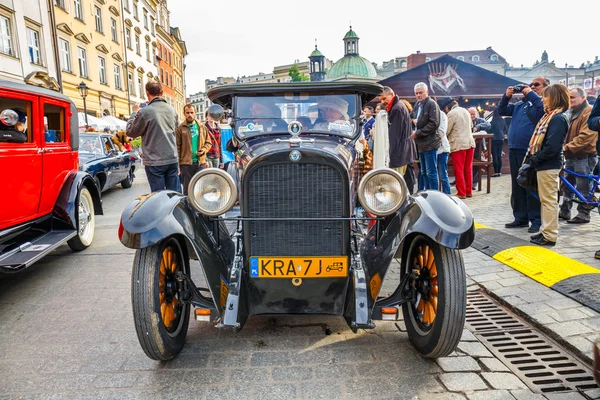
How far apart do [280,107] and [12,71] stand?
57.3 feet

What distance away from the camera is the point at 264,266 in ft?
9.14

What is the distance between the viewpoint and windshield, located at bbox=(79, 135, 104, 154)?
32.0 feet

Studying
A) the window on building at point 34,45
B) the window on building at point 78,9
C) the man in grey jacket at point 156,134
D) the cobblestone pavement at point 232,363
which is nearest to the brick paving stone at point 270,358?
the cobblestone pavement at point 232,363

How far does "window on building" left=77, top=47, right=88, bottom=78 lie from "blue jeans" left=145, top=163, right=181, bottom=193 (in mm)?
20764

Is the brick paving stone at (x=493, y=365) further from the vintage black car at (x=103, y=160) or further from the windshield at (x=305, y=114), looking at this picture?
the vintage black car at (x=103, y=160)

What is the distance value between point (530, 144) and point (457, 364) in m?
3.37

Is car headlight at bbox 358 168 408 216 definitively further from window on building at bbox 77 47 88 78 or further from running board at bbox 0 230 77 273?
window on building at bbox 77 47 88 78

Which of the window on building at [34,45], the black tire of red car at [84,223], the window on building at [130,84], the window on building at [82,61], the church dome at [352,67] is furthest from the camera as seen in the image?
the church dome at [352,67]

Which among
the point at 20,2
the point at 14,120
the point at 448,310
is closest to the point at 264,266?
the point at 448,310

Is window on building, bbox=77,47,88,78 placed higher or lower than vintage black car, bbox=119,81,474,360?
higher

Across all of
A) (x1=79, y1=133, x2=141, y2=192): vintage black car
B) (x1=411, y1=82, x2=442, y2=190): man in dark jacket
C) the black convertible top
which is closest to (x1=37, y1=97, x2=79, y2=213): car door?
the black convertible top

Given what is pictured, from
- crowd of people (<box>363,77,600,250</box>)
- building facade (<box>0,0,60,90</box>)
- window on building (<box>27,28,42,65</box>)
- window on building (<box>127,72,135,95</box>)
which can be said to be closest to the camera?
crowd of people (<box>363,77,600,250</box>)

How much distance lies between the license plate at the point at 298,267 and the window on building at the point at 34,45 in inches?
779

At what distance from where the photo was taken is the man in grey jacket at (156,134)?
562cm
